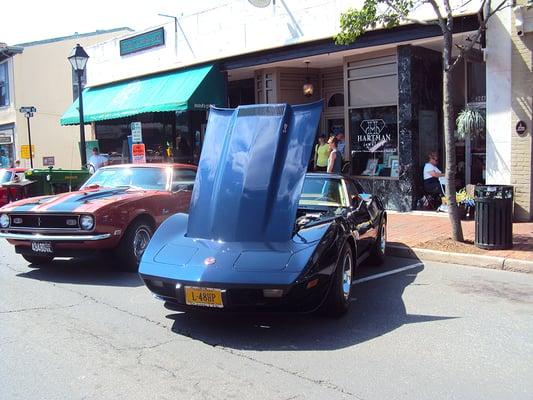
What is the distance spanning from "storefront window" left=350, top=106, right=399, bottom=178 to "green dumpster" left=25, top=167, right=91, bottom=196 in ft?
25.0

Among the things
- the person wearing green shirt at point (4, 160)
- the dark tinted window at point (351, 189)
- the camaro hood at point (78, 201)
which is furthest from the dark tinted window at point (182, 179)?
the person wearing green shirt at point (4, 160)

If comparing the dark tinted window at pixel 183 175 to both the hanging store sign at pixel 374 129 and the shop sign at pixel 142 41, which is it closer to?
the hanging store sign at pixel 374 129

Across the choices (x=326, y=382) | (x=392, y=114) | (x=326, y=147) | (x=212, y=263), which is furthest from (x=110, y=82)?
(x=326, y=382)

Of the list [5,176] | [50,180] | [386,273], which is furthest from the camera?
[5,176]

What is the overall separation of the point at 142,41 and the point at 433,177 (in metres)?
11.5

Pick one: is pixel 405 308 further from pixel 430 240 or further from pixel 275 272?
pixel 430 240

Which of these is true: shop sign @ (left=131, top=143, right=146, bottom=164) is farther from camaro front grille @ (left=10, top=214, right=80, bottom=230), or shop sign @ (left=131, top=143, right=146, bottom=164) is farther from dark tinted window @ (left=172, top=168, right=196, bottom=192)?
camaro front grille @ (left=10, top=214, right=80, bottom=230)

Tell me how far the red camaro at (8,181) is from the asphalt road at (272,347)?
8.66m

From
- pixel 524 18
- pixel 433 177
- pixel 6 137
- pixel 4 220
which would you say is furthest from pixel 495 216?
pixel 6 137

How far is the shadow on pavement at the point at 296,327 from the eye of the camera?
4734 millimetres

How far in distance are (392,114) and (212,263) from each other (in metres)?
9.26

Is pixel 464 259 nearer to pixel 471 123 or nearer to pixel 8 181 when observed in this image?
pixel 471 123

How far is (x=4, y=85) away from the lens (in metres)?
29.6

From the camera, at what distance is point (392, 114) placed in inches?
515
